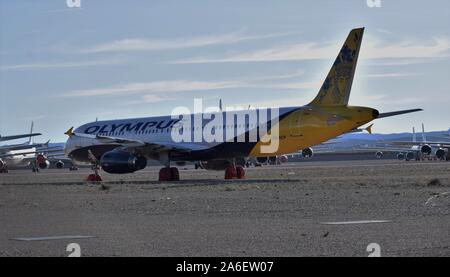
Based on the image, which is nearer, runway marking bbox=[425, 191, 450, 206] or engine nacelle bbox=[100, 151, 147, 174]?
runway marking bbox=[425, 191, 450, 206]

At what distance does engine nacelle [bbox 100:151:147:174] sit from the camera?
46688mm

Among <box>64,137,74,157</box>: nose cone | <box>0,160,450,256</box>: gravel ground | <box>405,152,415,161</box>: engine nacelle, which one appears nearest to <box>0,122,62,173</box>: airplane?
<box>64,137,74,157</box>: nose cone

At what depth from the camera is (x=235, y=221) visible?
21641mm

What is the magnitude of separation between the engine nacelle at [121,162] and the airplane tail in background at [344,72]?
9939mm

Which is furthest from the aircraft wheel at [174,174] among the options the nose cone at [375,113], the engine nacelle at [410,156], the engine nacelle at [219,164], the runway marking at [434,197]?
the engine nacelle at [410,156]

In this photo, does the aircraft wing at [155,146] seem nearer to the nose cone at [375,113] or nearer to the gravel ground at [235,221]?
the nose cone at [375,113]

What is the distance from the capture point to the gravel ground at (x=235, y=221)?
16141 millimetres

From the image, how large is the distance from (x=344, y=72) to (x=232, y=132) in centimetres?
703

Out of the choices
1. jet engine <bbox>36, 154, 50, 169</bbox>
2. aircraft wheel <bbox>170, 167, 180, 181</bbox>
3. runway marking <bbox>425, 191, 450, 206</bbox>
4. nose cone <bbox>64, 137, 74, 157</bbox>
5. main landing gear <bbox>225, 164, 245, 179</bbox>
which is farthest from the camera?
jet engine <bbox>36, 154, 50, 169</bbox>

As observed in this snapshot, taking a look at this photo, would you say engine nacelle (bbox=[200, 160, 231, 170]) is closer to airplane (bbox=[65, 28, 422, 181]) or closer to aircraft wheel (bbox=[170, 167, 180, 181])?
airplane (bbox=[65, 28, 422, 181])

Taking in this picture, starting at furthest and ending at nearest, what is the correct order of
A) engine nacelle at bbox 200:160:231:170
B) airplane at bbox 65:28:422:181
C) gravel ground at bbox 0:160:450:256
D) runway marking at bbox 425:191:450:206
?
engine nacelle at bbox 200:160:231:170 < airplane at bbox 65:28:422:181 < runway marking at bbox 425:191:450:206 < gravel ground at bbox 0:160:450:256

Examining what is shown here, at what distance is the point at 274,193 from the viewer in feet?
107

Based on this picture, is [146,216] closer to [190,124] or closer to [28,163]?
[190,124]
